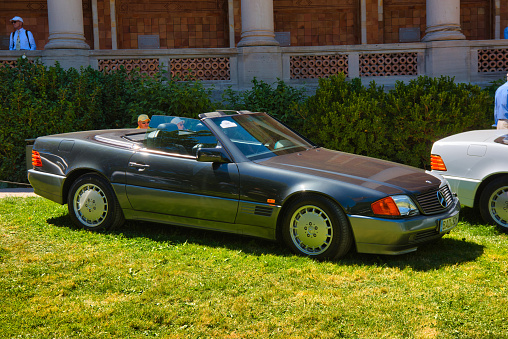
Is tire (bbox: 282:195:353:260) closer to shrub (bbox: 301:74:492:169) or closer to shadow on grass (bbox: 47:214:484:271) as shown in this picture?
shadow on grass (bbox: 47:214:484:271)

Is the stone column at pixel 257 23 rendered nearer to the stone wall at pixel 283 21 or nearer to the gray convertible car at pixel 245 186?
the stone wall at pixel 283 21

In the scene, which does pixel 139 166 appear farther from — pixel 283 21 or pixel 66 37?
pixel 283 21

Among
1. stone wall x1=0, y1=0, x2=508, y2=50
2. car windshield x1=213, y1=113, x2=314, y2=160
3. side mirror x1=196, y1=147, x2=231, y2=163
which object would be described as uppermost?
stone wall x1=0, y1=0, x2=508, y2=50

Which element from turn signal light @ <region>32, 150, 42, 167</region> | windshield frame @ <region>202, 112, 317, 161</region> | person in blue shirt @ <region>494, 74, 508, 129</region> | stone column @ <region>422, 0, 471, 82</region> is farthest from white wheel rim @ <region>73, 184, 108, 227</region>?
stone column @ <region>422, 0, 471, 82</region>

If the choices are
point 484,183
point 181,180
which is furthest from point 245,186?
point 484,183

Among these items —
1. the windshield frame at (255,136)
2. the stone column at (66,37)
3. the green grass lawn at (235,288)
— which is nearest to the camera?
the green grass lawn at (235,288)

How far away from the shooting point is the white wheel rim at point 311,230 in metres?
5.87

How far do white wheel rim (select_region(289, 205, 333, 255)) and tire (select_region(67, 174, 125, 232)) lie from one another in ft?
7.46

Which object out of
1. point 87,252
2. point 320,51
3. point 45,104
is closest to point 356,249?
point 87,252

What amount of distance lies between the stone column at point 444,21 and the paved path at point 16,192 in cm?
1014

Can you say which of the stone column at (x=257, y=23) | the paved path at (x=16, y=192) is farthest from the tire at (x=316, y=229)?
the stone column at (x=257, y=23)

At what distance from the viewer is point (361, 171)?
20.6 ft

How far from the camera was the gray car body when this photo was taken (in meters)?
7.10

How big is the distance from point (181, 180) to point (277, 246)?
50.9 inches
